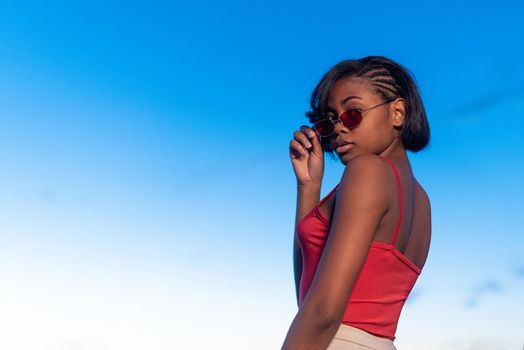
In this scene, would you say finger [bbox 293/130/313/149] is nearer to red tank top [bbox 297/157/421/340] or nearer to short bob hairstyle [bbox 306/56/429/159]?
short bob hairstyle [bbox 306/56/429/159]

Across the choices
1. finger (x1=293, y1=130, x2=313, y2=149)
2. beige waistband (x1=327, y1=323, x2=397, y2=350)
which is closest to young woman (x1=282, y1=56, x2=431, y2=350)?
beige waistband (x1=327, y1=323, x2=397, y2=350)

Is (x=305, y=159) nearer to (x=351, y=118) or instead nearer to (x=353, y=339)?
(x=351, y=118)

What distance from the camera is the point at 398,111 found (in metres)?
3.87

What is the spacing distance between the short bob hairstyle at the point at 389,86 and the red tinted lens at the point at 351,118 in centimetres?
20

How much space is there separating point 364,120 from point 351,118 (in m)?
0.08

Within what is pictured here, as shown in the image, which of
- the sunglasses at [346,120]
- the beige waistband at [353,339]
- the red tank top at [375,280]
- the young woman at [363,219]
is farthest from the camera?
the sunglasses at [346,120]

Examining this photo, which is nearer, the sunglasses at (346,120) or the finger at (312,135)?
the sunglasses at (346,120)

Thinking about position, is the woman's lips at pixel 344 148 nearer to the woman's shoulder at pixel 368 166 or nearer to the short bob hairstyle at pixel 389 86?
the short bob hairstyle at pixel 389 86

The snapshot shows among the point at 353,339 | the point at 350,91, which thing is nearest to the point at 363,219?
the point at 353,339

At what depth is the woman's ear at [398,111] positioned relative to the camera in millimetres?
3847

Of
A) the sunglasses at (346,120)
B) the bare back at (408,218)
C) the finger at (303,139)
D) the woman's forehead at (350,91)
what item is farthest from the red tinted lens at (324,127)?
the bare back at (408,218)

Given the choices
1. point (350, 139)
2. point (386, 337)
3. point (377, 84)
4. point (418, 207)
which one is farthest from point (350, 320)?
point (377, 84)

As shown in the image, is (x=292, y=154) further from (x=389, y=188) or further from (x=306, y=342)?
(x=306, y=342)

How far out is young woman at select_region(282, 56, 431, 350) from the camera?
9.60 ft
